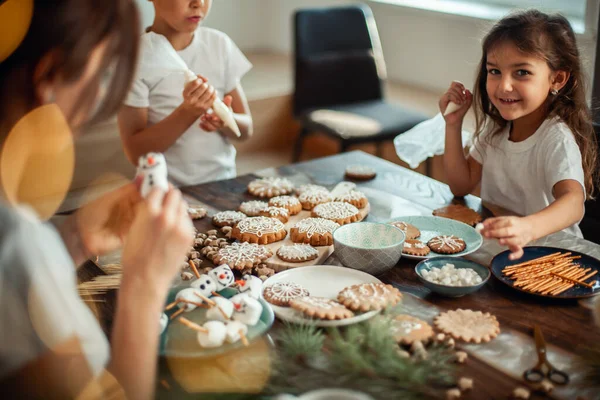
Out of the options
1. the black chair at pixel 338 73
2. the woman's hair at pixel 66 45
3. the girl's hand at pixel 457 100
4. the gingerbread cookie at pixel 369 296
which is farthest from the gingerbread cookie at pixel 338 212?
the black chair at pixel 338 73

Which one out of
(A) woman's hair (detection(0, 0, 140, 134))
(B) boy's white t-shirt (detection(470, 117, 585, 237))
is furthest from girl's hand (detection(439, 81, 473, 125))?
(A) woman's hair (detection(0, 0, 140, 134))

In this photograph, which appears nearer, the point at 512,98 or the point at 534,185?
the point at 512,98

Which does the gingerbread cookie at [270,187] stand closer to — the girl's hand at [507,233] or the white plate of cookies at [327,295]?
the white plate of cookies at [327,295]

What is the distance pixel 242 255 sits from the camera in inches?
52.6

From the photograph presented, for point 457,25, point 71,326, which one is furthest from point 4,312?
point 457,25

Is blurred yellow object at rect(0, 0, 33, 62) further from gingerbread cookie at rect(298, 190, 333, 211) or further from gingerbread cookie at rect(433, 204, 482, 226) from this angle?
gingerbread cookie at rect(433, 204, 482, 226)

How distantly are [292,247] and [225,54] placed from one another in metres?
0.99

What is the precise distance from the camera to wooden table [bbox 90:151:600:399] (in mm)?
1000

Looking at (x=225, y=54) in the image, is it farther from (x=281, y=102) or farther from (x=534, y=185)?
(x=281, y=102)

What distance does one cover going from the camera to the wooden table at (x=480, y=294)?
100 centimetres

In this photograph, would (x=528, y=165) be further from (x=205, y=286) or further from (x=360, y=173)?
(x=205, y=286)

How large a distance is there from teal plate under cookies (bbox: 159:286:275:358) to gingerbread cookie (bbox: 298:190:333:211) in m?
0.54

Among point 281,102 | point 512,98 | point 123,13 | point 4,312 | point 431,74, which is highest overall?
point 123,13

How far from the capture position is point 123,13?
82 centimetres
